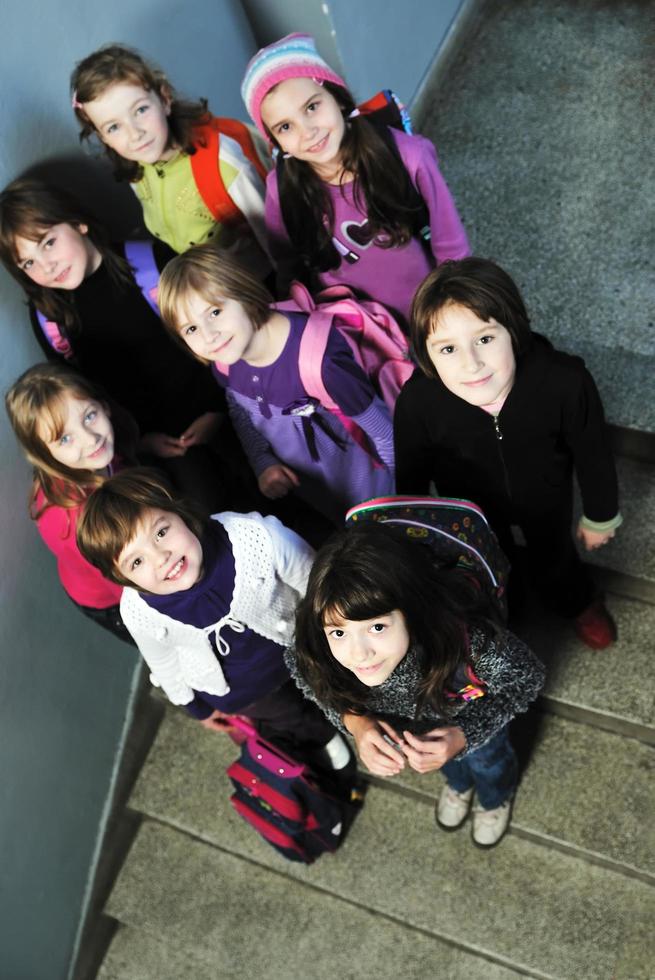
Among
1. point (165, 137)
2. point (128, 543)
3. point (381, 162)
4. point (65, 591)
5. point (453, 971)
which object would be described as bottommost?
point (453, 971)

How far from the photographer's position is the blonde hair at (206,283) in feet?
7.80

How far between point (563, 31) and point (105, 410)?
2.67 m

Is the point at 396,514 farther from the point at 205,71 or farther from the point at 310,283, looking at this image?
the point at 205,71

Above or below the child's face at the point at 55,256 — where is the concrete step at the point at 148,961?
below

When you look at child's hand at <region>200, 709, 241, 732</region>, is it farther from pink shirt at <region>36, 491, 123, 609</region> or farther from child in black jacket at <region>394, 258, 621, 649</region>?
child in black jacket at <region>394, 258, 621, 649</region>

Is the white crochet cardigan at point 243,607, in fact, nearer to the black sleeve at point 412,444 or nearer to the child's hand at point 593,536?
the black sleeve at point 412,444

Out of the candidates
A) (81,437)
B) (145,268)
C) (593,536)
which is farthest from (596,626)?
(145,268)

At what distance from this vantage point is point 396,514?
2.22 metres

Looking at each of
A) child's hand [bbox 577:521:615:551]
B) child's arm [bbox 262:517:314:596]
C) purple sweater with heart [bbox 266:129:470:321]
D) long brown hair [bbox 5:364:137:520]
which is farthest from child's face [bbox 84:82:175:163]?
child's hand [bbox 577:521:615:551]

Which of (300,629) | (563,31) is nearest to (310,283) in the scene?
(300,629)

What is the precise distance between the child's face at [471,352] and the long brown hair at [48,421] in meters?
0.98

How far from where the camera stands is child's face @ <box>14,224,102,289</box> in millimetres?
2486

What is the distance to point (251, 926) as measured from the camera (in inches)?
120

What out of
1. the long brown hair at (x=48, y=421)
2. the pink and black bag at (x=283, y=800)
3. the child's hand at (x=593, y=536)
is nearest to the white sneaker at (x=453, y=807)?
the pink and black bag at (x=283, y=800)
